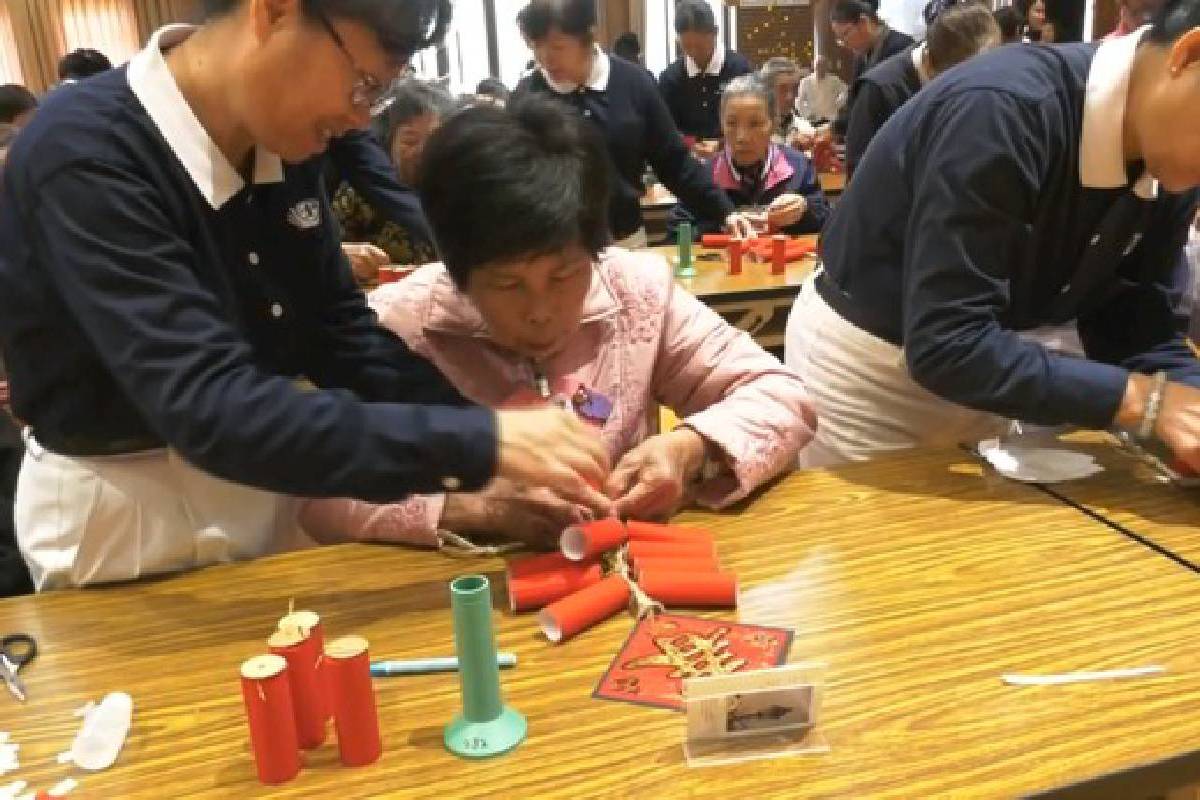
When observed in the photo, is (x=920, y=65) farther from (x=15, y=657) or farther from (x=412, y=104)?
(x=15, y=657)

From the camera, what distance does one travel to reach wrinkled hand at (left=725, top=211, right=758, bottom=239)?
388cm

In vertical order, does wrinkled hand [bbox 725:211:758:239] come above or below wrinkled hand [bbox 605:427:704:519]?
below

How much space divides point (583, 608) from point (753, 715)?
292 millimetres

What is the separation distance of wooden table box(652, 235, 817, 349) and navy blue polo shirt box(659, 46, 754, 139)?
267 cm

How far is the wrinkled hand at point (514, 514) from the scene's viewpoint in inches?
57.2

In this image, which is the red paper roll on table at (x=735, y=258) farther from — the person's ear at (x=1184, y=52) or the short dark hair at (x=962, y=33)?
the person's ear at (x=1184, y=52)

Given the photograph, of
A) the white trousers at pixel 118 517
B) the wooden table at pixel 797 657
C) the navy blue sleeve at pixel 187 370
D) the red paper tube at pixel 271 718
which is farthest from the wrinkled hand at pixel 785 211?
the red paper tube at pixel 271 718

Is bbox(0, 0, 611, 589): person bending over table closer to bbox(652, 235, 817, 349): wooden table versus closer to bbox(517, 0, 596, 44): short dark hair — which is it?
bbox(652, 235, 817, 349): wooden table

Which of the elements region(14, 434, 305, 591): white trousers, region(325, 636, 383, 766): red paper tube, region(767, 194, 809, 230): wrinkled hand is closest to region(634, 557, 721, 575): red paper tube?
region(325, 636, 383, 766): red paper tube

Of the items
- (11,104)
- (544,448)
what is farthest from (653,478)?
(11,104)

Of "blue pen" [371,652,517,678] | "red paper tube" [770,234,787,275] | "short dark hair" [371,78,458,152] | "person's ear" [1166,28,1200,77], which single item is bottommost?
"red paper tube" [770,234,787,275]

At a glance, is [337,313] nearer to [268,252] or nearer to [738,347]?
[268,252]

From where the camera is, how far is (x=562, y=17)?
147 inches

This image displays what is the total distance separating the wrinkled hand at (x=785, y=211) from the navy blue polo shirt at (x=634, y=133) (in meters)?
0.17
